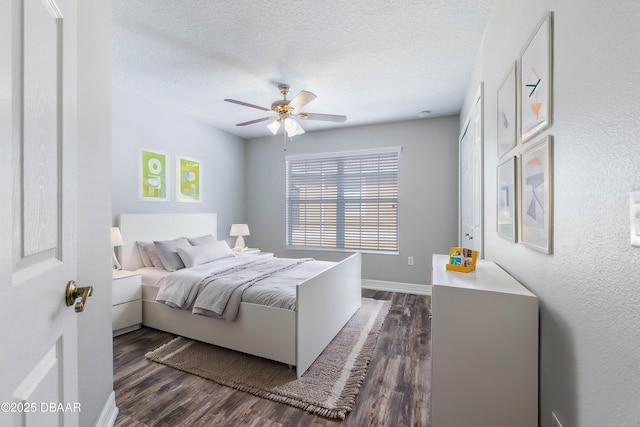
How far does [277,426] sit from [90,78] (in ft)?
6.86

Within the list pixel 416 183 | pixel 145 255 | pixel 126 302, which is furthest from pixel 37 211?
pixel 416 183

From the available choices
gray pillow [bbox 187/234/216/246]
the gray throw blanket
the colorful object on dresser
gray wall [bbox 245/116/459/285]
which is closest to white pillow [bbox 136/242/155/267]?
gray pillow [bbox 187/234/216/246]

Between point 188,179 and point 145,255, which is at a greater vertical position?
point 188,179

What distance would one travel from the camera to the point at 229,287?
2350 mm

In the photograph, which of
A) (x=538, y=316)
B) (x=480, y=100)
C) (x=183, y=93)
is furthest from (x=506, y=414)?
(x=183, y=93)

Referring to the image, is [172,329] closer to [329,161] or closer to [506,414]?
[506,414]

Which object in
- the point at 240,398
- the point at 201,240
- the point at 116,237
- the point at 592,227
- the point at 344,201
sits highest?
the point at 344,201

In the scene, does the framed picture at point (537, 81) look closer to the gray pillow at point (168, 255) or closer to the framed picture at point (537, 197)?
the framed picture at point (537, 197)

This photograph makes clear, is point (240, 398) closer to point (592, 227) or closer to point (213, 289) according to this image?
point (213, 289)

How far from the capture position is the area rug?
70.2 inches

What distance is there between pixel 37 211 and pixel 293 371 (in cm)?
194

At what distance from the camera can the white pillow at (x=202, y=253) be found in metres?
3.16

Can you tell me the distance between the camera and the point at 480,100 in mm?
2285

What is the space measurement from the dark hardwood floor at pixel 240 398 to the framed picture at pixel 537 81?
1.67 m
